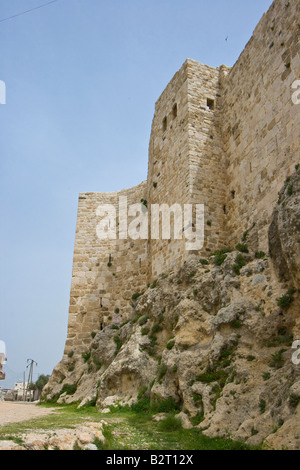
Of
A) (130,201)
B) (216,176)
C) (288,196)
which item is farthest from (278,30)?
(130,201)

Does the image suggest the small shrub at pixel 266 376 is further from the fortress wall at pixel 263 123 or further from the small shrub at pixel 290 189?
the fortress wall at pixel 263 123

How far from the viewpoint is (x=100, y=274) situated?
52.0 feet

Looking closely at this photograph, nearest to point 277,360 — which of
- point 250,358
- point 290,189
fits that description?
point 250,358

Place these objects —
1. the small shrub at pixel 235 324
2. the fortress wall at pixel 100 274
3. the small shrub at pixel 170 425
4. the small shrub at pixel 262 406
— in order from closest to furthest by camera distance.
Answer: the small shrub at pixel 262 406, the small shrub at pixel 170 425, the small shrub at pixel 235 324, the fortress wall at pixel 100 274

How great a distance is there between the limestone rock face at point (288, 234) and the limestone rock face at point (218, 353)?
1.28ft

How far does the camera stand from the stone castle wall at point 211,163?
946 centimetres

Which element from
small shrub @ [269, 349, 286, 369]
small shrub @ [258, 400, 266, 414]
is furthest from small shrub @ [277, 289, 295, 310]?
small shrub @ [258, 400, 266, 414]

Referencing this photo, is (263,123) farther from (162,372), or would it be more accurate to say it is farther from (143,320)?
(162,372)

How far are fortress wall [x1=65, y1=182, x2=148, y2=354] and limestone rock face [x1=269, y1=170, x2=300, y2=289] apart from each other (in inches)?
298

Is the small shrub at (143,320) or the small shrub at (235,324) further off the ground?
the small shrub at (235,324)

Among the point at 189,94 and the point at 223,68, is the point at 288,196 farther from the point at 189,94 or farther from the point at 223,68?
the point at 223,68

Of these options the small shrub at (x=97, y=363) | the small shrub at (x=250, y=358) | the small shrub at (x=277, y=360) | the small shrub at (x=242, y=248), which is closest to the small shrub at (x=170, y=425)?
the small shrub at (x=250, y=358)

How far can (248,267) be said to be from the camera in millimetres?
8570

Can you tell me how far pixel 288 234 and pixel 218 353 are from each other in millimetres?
2503
